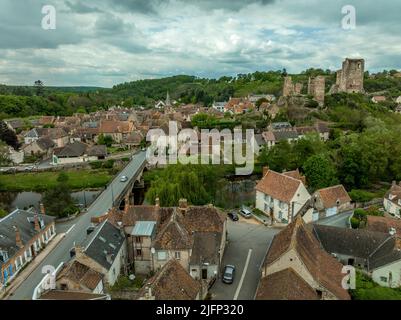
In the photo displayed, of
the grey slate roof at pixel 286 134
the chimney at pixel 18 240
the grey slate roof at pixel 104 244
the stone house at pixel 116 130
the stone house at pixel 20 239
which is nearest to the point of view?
the grey slate roof at pixel 104 244

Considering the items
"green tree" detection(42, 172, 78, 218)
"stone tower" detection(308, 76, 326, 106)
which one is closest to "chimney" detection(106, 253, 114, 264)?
"green tree" detection(42, 172, 78, 218)

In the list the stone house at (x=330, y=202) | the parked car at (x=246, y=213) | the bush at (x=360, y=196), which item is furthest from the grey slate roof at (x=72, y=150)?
the bush at (x=360, y=196)

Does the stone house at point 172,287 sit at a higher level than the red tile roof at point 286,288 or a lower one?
higher

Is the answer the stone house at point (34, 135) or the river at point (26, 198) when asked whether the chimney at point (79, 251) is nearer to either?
the river at point (26, 198)

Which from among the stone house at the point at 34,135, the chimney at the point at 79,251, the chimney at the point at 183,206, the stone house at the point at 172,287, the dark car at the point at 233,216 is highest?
the stone house at the point at 34,135

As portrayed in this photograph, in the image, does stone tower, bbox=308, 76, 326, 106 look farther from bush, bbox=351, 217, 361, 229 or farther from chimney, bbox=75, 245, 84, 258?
chimney, bbox=75, 245, 84, 258

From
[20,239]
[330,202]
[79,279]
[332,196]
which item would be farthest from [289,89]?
[79,279]

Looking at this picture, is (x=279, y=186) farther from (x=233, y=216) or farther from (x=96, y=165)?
(x=96, y=165)
